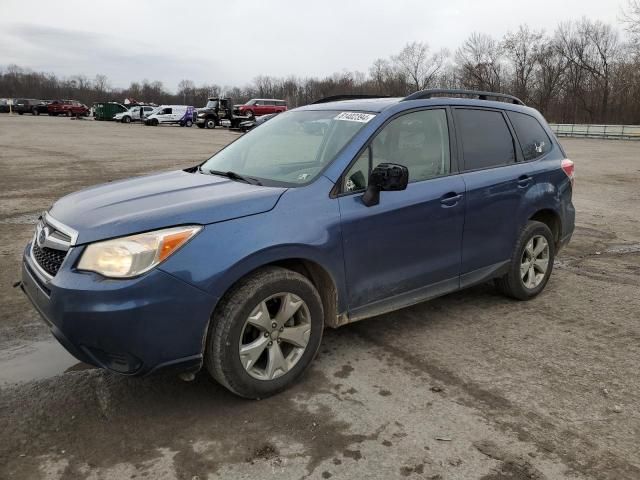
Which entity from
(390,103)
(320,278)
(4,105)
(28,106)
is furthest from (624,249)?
(4,105)

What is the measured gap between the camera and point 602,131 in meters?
41.9

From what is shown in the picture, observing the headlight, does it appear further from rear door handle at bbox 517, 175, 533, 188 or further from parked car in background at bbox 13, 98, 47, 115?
parked car in background at bbox 13, 98, 47, 115

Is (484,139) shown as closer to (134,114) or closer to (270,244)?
(270,244)

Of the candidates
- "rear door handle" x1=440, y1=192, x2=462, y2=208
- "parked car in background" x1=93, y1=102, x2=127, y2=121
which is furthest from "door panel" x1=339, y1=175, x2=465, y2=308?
"parked car in background" x1=93, y1=102, x2=127, y2=121

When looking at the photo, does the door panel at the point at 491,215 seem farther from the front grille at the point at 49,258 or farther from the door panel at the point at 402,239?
the front grille at the point at 49,258

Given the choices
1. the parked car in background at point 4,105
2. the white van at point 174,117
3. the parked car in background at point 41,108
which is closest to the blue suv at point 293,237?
the white van at point 174,117

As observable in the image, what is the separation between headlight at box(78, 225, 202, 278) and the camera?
108 inches

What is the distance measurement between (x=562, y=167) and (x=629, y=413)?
8.76 feet

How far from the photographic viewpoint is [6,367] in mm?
3627

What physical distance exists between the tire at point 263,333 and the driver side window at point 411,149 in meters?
0.78

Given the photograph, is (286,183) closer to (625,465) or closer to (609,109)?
(625,465)

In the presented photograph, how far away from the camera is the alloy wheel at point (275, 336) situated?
121 inches

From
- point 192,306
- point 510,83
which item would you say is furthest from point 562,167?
point 510,83

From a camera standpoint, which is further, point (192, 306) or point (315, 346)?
point (315, 346)
